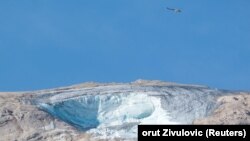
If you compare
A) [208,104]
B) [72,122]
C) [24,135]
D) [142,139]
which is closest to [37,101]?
[72,122]

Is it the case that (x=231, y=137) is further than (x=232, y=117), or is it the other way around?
(x=232, y=117)

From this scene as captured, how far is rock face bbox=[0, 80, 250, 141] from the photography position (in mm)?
150375

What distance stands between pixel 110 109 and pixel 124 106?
10.9 feet

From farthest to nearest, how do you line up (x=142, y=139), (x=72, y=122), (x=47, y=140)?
(x=72, y=122) < (x=47, y=140) < (x=142, y=139)

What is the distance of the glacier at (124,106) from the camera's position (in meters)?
160

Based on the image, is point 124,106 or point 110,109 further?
point 110,109

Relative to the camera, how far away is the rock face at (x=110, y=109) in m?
150

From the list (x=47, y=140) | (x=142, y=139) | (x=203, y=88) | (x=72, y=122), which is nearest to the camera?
(x=142, y=139)

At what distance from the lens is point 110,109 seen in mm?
163750

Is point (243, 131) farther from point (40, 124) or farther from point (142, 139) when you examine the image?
point (40, 124)

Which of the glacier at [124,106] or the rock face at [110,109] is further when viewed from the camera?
the glacier at [124,106]

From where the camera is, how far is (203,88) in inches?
6905

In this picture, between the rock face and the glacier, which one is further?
the glacier

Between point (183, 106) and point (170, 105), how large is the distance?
2515 millimetres
